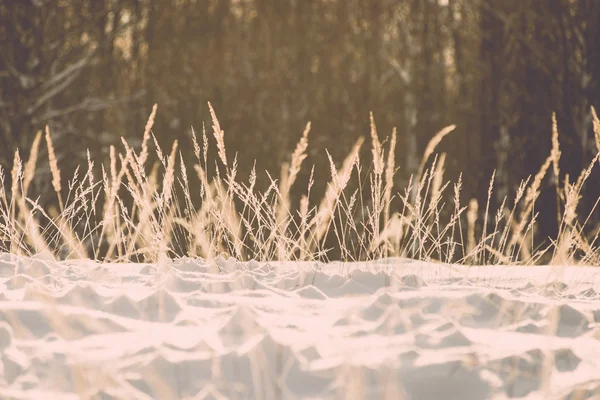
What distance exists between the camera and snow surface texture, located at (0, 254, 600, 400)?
1.67 metres

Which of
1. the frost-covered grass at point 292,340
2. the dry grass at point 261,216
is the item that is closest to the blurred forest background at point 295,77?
the dry grass at point 261,216

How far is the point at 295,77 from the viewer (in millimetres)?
7449

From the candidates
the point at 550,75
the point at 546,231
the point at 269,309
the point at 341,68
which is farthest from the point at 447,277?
the point at 341,68

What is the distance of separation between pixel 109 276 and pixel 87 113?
4.97 metres

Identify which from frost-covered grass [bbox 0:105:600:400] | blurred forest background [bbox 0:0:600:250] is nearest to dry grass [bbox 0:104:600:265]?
frost-covered grass [bbox 0:105:600:400]

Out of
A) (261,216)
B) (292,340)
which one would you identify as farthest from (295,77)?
(292,340)

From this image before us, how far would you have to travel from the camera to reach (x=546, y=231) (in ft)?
21.5

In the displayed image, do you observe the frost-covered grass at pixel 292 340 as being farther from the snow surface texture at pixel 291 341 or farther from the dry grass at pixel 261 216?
the dry grass at pixel 261 216

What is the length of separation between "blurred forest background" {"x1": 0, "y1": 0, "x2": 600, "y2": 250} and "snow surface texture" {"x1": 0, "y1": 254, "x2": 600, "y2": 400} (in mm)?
4615

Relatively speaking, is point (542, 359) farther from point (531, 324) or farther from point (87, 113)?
point (87, 113)

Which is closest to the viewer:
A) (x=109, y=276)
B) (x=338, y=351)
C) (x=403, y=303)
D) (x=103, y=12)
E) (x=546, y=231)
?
(x=338, y=351)

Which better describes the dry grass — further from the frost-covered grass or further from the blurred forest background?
the blurred forest background

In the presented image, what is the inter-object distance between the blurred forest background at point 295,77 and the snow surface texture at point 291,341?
4.61 meters

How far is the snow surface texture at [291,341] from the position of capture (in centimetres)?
167
